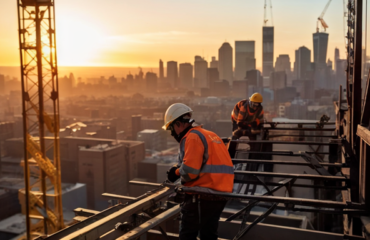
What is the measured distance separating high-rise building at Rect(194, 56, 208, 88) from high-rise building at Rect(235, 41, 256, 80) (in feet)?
21.9

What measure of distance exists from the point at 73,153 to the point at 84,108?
2665 centimetres

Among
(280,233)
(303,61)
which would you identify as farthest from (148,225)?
(303,61)

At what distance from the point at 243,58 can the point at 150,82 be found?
19789 millimetres

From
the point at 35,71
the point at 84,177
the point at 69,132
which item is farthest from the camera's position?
the point at 69,132

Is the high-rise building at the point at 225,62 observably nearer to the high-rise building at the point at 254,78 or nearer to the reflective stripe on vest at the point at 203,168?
the high-rise building at the point at 254,78

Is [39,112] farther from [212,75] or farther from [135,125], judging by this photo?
[212,75]

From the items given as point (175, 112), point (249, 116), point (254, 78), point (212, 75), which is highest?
point (212, 75)

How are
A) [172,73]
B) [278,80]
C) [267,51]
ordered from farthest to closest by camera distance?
Result: [172,73] < [267,51] < [278,80]

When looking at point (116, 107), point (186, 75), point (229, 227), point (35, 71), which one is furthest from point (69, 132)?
point (186, 75)

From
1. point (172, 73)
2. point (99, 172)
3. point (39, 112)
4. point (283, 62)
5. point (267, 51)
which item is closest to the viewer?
point (39, 112)

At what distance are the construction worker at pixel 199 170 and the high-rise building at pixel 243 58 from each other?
70854 millimetres

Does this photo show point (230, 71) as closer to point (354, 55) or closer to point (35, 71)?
point (35, 71)

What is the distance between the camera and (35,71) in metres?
15.9

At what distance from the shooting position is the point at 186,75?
244ft
